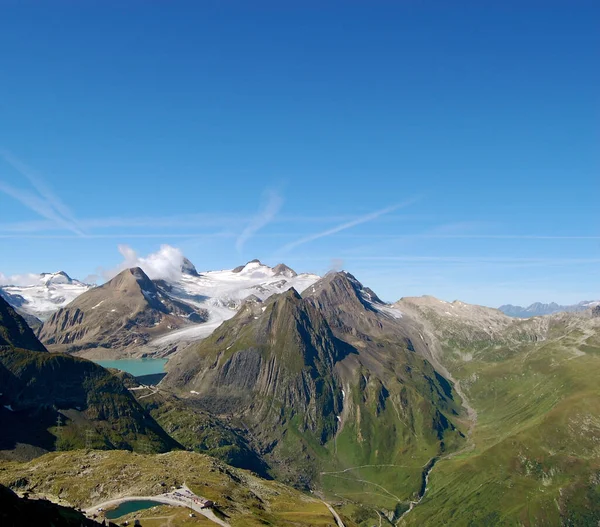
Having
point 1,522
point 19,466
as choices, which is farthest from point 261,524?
point 19,466

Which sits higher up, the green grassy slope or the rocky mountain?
the rocky mountain

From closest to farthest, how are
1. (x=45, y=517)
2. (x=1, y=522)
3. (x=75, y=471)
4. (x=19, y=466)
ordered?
1. (x=1, y=522)
2. (x=45, y=517)
3. (x=75, y=471)
4. (x=19, y=466)

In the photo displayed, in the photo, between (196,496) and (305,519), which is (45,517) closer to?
(196,496)

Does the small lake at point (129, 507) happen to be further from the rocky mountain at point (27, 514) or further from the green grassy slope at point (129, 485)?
the rocky mountain at point (27, 514)

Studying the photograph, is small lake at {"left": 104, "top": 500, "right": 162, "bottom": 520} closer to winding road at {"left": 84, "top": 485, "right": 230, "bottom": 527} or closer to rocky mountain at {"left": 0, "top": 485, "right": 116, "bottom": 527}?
winding road at {"left": 84, "top": 485, "right": 230, "bottom": 527}

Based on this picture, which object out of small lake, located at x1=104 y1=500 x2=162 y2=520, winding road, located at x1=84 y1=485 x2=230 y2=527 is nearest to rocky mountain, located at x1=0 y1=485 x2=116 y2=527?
small lake, located at x1=104 y1=500 x2=162 y2=520

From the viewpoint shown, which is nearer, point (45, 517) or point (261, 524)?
point (45, 517)

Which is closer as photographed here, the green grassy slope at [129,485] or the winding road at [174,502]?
the winding road at [174,502]

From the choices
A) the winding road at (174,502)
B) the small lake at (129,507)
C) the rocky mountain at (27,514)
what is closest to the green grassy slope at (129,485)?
the winding road at (174,502)

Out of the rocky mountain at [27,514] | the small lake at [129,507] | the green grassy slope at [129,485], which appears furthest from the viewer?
the green grassy slope at [129,485]
